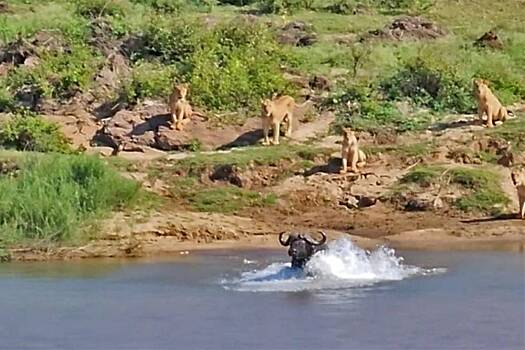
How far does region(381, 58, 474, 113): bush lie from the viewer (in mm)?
22652

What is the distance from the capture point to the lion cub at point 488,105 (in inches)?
843

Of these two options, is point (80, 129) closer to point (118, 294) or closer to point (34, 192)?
point (34, 192)

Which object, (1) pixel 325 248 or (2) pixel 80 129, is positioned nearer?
(1) pixel 325 248

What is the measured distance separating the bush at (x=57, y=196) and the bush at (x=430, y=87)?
5401 mm

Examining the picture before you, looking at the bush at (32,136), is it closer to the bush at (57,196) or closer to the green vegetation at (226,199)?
the bush at (57,196)

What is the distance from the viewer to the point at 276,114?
2127 centimetres

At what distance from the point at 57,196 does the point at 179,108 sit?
155 inches

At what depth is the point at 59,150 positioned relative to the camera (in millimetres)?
21203

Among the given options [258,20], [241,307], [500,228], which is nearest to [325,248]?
[241,307]

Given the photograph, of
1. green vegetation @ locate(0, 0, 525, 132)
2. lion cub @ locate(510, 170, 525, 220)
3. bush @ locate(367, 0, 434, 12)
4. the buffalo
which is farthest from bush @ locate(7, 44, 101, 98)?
the buffalo

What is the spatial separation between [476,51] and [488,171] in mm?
6260

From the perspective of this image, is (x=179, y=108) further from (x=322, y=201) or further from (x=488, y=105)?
(x=488, y=105)

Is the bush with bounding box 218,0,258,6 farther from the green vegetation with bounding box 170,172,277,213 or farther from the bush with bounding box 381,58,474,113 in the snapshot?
the green vegetation with bounding box 170,172,277,213

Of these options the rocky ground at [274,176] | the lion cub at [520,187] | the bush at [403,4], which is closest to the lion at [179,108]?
the rocky ground at [274,176]
